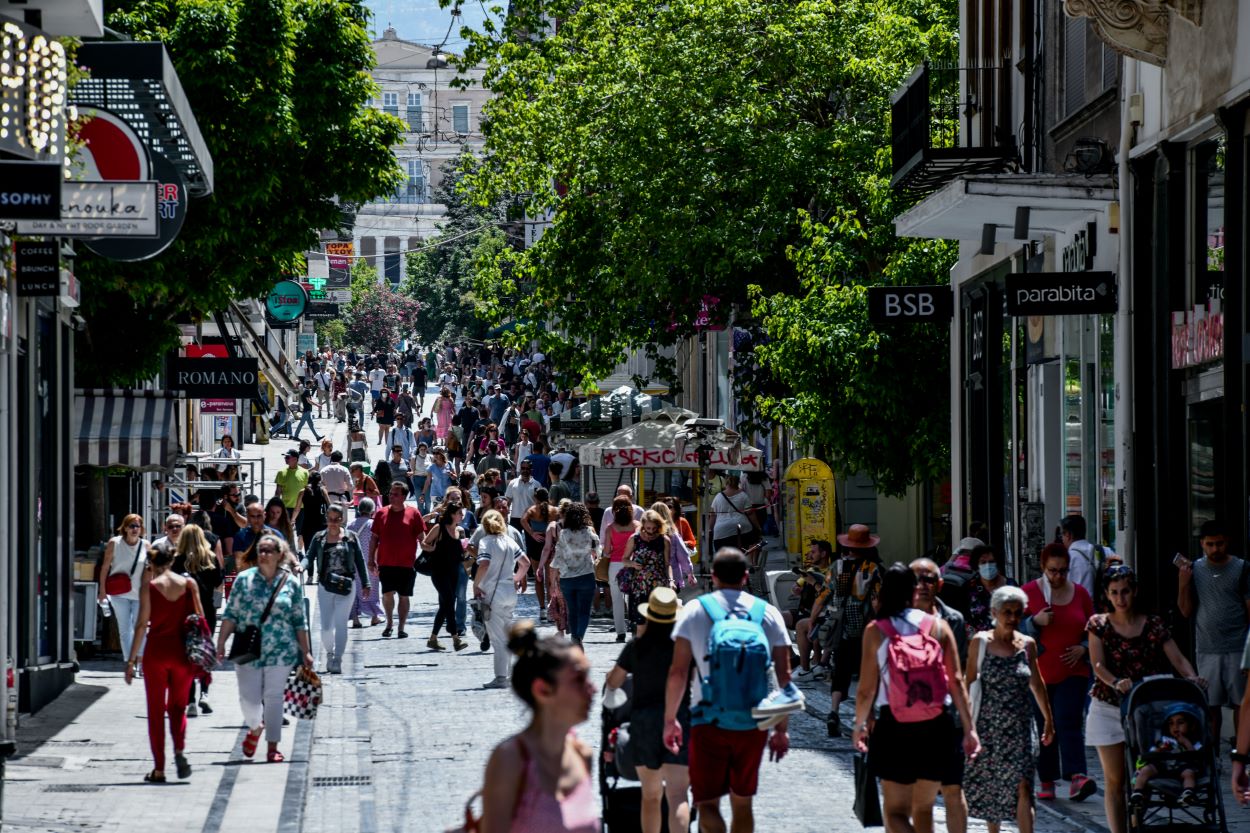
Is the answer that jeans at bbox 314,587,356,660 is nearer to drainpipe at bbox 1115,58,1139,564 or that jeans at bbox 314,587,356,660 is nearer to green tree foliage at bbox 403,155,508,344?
drainpipe at bbox 1115,58,1139,564

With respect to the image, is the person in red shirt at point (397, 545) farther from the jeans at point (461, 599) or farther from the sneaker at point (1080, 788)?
the sneaker at point (1080, 788)

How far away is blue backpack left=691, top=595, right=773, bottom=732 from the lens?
9945 millimetres

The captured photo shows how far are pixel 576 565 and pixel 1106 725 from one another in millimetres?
10178

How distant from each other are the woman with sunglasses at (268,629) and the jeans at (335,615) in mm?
4784

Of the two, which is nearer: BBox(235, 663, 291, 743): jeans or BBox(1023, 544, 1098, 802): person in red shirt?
BBox(1023, 544, 1098, 802): person in red shirt

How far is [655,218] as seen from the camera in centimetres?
3073

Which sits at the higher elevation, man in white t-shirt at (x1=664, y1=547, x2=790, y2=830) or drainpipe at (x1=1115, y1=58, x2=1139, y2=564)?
drainpipe at (x1=1115, y1=58, x2=1139, y2=564)

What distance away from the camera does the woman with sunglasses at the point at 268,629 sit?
14477 millimetres

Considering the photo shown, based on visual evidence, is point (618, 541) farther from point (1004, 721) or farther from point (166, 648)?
point (1004, 721)

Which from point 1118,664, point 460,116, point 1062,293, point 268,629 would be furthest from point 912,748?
point 460,116

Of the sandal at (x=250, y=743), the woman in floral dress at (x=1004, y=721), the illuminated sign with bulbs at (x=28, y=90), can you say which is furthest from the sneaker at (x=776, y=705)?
the illuminated sign with bulbs at (x=28, y=90)

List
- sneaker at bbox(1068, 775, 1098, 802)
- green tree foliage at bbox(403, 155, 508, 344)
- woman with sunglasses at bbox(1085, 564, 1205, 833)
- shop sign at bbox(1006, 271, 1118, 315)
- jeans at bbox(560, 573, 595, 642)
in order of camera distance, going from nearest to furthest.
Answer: woman with sunglasses at bbox(1085, 564, 1205, 833) < sneaker at bbox(1068, 775, 1098, 802) < shop sign at bbox(1006, 271, 1118, 315) < jeans at bbox(560, 573, 595, 642) < green tree foliage at bbox(403, 155, 508, 344)

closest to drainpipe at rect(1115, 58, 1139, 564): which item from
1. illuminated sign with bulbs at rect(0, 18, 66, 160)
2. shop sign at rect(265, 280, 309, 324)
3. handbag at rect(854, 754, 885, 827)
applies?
handbag at rect(854, 754, 885, 827)

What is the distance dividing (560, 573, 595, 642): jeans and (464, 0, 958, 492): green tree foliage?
6.05 metres
